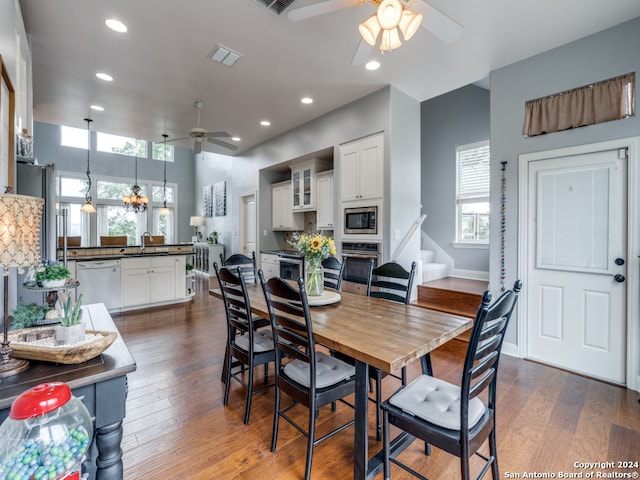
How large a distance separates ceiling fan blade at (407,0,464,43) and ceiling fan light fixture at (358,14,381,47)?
0.68 ft

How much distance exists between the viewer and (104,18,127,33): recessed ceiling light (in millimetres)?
2673

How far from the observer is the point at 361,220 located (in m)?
4.22

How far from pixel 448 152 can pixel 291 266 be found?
135 inches

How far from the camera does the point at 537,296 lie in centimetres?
312

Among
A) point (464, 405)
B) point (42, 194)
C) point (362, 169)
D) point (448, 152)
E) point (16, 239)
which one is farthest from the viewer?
point (448, 152)

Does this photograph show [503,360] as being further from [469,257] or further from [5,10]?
[5,10]

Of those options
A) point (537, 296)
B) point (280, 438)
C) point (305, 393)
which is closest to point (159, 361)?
point (280, 438)

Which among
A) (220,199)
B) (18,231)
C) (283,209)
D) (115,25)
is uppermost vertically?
(115,25)

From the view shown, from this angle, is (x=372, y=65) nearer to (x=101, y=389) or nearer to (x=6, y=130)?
(x=6, y=130)

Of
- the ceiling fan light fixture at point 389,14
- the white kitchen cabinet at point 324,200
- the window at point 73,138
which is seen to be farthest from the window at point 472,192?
the window at point 73,138

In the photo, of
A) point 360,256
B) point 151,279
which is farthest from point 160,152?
point 360,256

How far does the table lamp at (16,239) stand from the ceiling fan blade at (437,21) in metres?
2.11

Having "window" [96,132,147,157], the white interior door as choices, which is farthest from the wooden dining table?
"window" [96,132,147,157]

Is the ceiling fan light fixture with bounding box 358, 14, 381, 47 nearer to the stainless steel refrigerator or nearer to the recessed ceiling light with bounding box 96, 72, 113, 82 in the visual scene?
the stainless steel refrigerator
